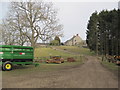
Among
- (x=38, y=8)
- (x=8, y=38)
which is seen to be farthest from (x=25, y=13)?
(x=8, y=38)

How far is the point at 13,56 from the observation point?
14.1m

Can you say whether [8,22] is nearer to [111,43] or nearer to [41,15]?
[41,15]

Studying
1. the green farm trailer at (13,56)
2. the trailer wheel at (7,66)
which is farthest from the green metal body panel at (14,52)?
the trailer wheel at (7,66)

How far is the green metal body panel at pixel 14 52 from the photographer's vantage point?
13.5 metres

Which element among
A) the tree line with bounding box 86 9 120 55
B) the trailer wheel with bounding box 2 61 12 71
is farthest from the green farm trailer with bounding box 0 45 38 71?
the tree line with bounding box 86 9 120 55

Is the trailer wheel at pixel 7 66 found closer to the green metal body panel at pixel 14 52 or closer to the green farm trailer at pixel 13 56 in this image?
the green farm trailer at pixel 13 56

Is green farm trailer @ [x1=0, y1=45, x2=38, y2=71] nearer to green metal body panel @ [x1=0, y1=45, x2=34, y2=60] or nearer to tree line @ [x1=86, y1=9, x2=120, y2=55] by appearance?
green metal body panel @ [x1=0, y1=45, x2=34, y2=60]

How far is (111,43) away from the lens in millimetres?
35781

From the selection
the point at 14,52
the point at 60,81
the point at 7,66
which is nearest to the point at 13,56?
the point at 14,52

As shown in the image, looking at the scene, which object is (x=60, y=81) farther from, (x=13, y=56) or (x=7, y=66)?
(x=13, y=56)

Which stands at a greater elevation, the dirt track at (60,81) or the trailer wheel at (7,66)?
the trailer wheel at (7,66)

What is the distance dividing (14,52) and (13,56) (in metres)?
0.43

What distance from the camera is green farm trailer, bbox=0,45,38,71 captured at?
43.7ft

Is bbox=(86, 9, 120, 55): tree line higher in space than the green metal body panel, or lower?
higher
